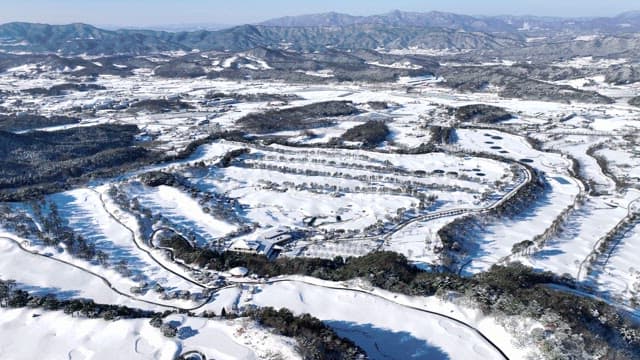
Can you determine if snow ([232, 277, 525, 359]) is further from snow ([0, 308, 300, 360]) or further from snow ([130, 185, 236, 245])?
snow ([130, 185, 236, 245])

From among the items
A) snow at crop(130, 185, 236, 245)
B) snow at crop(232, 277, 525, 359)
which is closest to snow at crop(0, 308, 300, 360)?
snow at crop(232, 277, 525, 359)

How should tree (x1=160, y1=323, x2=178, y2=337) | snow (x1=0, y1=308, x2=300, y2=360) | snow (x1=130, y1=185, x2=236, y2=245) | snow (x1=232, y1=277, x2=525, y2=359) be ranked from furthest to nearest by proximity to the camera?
1. snow (x1=130, y1=185, x2=236, y2=245)
2. tree (x1=160, y1=323, x2=178, y2=337)
3. snow (x1=232, y1=277, x2=525, y2=359)
4. snow (x1=0, y1=308, x2=300, y2=360)

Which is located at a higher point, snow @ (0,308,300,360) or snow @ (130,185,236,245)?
snow @ (0,308,300,360)

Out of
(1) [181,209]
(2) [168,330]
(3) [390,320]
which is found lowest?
(1) [181,209]

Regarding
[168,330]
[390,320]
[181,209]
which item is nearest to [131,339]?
[168,330]

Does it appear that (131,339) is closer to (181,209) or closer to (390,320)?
(390,320)

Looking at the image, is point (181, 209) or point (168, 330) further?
point (181, 209)

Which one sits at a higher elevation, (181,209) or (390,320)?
(390,320)

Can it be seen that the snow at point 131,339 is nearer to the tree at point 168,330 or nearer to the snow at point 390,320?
the tree at point 168,330

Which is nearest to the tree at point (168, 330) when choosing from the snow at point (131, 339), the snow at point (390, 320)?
the snow at point (131, 339)

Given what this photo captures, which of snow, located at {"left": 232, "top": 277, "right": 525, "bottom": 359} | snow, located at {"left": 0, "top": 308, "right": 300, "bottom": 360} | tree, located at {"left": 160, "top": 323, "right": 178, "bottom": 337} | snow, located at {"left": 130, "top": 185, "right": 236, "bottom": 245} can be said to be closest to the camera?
snow, located at {"left": 0, "top": 308, "right": 300, "bottom": 360}

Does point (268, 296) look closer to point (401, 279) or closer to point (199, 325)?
point (199, 325)

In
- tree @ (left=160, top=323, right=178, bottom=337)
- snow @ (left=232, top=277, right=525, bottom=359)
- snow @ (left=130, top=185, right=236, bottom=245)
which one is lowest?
snow @ (left=130, top=185, right=236, bottom=245)
